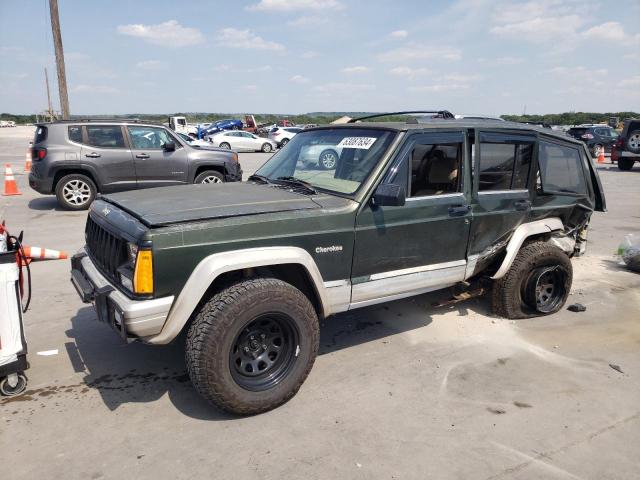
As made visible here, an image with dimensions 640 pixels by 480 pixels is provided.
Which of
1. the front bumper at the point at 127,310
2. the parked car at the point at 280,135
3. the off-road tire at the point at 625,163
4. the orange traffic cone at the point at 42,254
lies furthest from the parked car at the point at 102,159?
the parked car at the point at 280,135

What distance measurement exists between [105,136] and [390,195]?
8291mm

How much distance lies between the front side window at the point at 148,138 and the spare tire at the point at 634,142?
54.3ft

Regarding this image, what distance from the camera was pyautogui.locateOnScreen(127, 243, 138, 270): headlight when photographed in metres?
2.83

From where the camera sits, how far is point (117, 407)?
3105 millimetres

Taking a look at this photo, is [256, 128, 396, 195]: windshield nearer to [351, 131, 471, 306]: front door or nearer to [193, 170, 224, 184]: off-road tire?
[351, 131, 471, 306]: front door

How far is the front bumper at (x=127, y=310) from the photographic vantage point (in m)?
2.71

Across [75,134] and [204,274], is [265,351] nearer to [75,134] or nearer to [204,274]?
[204,274]

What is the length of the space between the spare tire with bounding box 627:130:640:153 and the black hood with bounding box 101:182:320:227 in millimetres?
18481

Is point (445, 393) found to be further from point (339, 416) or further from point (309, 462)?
point (309, 462)

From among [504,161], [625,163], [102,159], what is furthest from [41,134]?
[625,163]

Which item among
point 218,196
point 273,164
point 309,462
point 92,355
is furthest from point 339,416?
point 273,164

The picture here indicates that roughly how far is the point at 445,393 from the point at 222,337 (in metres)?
1.61

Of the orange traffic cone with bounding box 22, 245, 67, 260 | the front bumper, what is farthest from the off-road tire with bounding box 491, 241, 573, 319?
the orange traffic cone with bounding box 22, 245, 67, 260

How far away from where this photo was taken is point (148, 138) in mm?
10047
